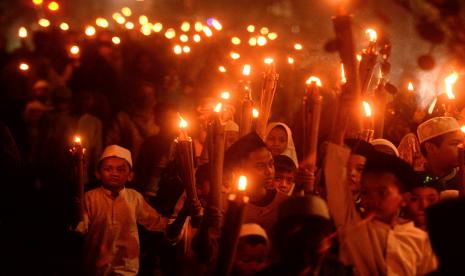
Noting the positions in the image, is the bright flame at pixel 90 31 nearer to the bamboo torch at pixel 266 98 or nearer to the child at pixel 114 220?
the child at pixel 114 220

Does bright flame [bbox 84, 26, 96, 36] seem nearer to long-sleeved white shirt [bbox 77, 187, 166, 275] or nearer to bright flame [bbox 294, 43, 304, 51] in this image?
bright flame [bbox 294, 43, 304, 51]

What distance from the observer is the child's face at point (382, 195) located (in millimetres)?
3592

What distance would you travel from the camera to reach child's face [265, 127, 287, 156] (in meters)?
5.60

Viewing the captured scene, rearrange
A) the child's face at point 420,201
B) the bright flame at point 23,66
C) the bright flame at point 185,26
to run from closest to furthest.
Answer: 1. the child's face at point 420,201
2. the bright flame at point 23,66
3. the bright flame at point 185,26

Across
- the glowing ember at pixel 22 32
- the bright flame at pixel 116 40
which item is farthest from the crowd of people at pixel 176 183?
the glowing ember at pixel 22 32

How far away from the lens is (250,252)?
383 centimetres

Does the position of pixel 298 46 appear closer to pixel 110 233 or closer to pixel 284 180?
pixel 284 180

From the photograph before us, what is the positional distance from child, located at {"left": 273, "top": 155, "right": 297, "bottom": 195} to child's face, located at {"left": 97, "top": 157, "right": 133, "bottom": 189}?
1.42 metres

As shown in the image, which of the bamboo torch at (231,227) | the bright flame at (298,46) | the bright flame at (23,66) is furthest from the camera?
the bright flame at (298,46)

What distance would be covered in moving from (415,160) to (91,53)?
4399 millimetres

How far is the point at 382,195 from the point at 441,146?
179 centimetres

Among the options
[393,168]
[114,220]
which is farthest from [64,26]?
[393,168]

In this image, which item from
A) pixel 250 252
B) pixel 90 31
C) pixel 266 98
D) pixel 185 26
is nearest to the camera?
pixel 250 252

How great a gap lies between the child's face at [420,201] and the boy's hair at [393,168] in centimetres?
42
